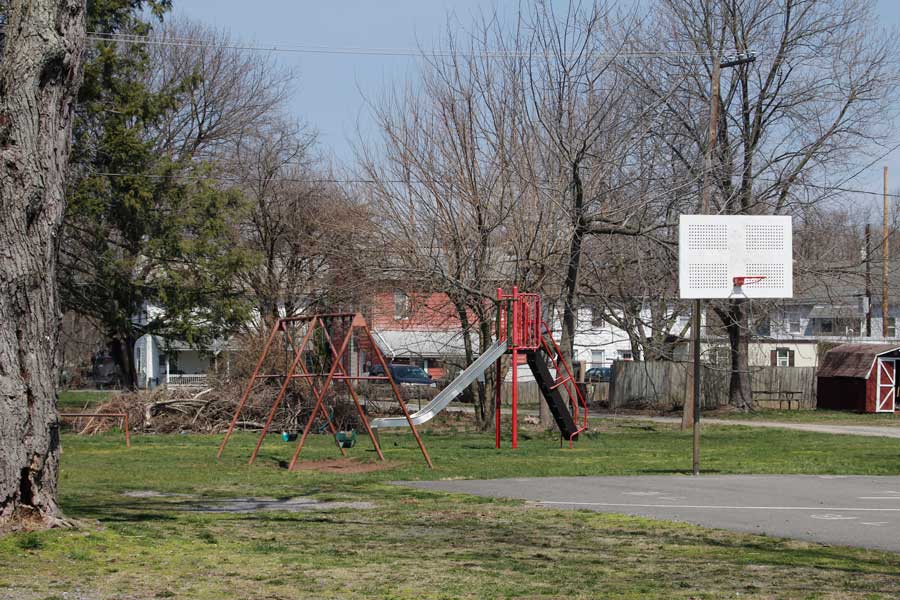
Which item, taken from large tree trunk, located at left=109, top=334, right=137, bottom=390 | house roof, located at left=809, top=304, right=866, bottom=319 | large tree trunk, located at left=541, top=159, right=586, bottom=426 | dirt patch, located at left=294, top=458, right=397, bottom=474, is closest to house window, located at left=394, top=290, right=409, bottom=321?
large tree trunk, located at left=541, top=159, right=586, bottom=426

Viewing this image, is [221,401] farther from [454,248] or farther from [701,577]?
[701,577]

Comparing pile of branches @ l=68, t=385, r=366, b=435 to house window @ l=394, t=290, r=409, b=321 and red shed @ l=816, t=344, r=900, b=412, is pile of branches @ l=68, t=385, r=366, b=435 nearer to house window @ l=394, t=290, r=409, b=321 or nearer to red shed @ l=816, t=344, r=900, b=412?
house window @ l=394, t=290, r=409, b=321

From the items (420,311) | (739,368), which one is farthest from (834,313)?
(420,311)

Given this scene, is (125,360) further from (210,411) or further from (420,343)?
(420,343)

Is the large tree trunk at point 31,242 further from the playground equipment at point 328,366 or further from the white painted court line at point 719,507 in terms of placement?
the playground equipment at point 328,366

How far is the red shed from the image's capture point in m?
42.8

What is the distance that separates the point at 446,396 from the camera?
20750mm

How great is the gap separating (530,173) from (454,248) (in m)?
2.56

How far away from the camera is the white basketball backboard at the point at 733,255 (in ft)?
52.4

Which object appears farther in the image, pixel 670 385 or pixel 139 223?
pixel 670 385

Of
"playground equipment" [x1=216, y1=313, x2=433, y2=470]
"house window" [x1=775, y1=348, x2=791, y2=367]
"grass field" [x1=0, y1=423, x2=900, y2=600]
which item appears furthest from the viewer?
"house window" [x1=775, y1=348, x2=791, y2=367]

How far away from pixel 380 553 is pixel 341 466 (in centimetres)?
979

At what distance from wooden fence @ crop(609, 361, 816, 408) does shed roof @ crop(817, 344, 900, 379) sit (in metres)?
1.66

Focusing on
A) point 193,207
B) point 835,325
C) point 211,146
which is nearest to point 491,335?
point 193,207
